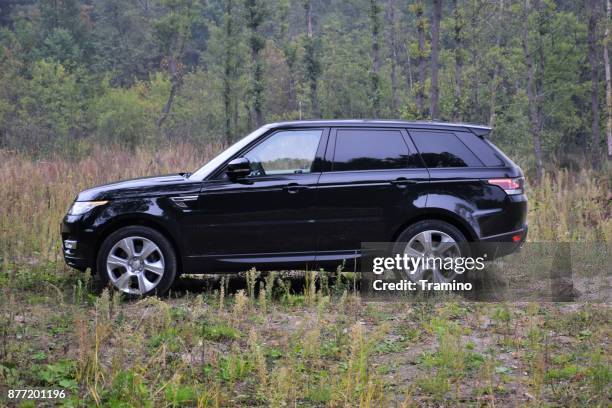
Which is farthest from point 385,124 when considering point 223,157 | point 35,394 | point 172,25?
point 172,25

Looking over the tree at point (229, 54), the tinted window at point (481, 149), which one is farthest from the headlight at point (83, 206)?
the tree at point (229, 54)

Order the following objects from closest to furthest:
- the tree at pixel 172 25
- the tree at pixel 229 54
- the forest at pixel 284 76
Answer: the forest at pixel 284 76 < the tree at pixel 229 54 < the tree at pixel 172 25

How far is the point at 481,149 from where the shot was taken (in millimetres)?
8898

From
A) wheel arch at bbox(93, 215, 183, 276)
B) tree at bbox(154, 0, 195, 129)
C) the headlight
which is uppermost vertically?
tree at bbox(154, 0, 195, 129)

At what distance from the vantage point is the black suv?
853 cm

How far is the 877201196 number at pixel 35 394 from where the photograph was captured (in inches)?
215

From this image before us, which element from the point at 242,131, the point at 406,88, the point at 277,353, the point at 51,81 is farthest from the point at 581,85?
the point at 277,353

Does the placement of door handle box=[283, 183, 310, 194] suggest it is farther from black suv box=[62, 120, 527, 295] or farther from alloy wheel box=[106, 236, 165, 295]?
alloy wheel box=[106, 236, 165, 295]

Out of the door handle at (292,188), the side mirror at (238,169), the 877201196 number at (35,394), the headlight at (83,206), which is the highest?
the side mirror at (238,169)

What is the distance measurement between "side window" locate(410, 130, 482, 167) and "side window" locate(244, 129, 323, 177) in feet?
3.58

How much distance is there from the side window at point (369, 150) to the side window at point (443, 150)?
0.15 meters

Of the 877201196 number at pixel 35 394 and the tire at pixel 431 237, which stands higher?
the tire at pixel 431 237

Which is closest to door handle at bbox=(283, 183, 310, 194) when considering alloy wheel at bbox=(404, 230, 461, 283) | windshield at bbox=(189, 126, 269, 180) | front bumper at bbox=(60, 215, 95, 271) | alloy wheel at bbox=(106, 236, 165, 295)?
windshield at bbox=(189, 126, 269, 180)

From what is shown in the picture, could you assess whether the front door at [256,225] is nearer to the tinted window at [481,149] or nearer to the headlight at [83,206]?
the headlight at [83,206]
